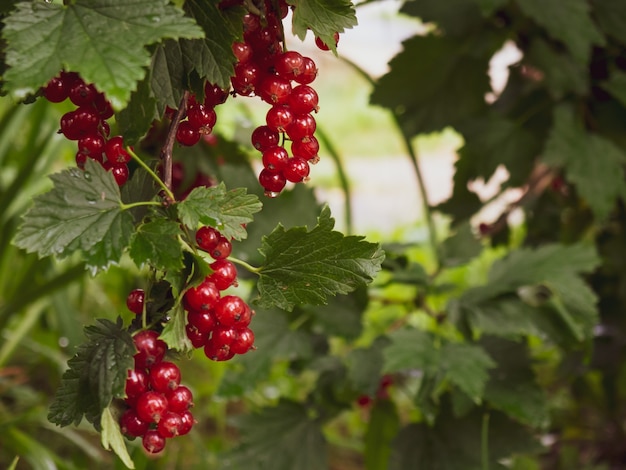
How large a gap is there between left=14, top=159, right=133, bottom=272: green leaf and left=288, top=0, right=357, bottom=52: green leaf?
13 centimetres

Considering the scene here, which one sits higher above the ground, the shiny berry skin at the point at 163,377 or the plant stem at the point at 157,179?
the plant stem at the point at 157,179

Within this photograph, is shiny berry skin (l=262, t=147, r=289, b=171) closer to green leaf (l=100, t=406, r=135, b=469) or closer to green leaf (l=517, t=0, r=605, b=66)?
green leaf (l=100, t=406, r=135, b=469)

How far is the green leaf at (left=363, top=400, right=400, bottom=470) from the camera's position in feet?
3.03

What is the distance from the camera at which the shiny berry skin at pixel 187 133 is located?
40 centimetres

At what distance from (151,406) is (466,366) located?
1.61 feet

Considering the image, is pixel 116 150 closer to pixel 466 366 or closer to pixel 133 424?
pixel 133 424

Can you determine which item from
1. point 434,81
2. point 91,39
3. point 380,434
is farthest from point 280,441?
point 91,39

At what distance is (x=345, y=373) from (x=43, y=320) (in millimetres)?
761

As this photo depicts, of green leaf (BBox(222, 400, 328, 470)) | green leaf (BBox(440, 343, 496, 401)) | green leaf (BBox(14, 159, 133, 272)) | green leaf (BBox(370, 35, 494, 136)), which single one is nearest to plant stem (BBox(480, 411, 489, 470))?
green leaf (BBox(440, 343, 496, 401))

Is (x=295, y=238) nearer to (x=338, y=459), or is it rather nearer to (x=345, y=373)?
(x=345, y=373)

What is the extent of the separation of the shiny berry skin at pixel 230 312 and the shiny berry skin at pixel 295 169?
79 mm

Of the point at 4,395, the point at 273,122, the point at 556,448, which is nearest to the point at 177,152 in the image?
the point at 273,122

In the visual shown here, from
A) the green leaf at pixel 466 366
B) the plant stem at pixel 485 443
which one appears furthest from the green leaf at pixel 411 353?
the plant stem at pixel 485 443

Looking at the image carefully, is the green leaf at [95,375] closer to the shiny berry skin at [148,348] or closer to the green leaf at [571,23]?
the shiny berry skin at [148,348]
